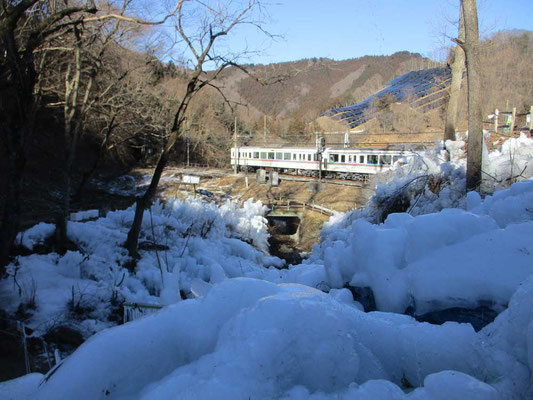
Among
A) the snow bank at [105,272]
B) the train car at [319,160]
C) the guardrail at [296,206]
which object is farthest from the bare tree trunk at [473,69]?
the guardrail at [296,206]

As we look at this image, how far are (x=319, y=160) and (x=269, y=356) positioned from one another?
78.0ft

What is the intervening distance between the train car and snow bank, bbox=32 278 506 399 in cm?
1845

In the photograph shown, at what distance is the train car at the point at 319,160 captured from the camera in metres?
22.1

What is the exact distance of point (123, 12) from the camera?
7027 millimetres

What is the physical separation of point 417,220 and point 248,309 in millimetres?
1115

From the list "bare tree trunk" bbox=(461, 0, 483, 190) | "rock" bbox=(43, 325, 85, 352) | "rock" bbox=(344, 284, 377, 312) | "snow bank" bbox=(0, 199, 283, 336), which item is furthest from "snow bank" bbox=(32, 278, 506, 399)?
"bare tree trunk" bbox=(461, 0, 483, 190)

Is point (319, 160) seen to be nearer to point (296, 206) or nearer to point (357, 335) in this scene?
point (296, 206)

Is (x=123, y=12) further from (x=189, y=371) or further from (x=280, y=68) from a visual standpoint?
(x=189, y=371)

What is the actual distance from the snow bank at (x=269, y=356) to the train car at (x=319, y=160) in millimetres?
18453

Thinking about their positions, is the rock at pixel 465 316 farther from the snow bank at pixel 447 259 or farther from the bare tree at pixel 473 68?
the bare tree at pixel 473 68

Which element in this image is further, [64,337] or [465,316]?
[64,337]

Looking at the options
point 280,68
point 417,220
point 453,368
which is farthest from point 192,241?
point 453,368

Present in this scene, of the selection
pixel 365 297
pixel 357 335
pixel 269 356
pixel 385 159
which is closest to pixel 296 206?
pixel 385 159

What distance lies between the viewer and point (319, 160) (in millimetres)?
24359
